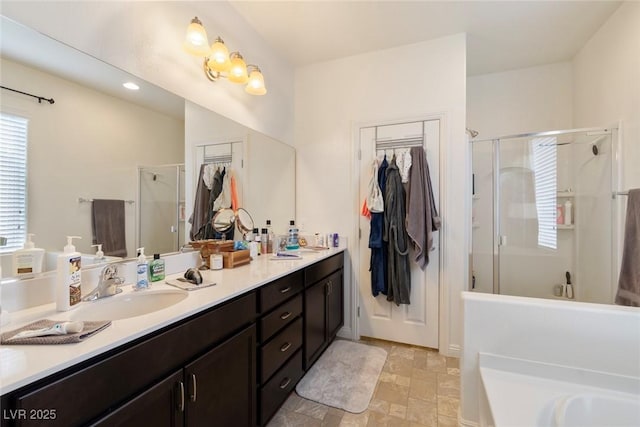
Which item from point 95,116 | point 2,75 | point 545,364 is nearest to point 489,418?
point 545,364

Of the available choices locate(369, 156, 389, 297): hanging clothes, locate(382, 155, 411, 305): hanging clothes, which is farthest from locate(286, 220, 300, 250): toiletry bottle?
locate(382, 155, 411, 305): hanging clothes

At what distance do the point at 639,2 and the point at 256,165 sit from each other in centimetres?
282

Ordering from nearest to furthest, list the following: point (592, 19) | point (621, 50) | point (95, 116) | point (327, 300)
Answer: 1. point (95, 116)
2. point (621, 50)
3. point (592, 19)
4. point (327, 300)

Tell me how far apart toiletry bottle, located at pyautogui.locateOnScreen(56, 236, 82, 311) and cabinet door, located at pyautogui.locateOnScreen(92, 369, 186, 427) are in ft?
1.51

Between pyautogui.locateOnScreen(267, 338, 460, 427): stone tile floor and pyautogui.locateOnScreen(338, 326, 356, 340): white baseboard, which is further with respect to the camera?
pyautogui.locateOnScreen(338, 326, 356, 340): white baseboard

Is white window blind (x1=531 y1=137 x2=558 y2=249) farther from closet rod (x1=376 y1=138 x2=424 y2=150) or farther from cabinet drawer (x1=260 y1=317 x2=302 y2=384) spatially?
cabinet drawer (x1=260 y1=317 x2=302 y2=384)

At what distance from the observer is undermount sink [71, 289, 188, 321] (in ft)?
3.35

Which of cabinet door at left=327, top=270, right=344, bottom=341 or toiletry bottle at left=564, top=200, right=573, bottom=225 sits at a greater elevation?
toiletry bottle at left=564, top=200, right=573, bottom=225

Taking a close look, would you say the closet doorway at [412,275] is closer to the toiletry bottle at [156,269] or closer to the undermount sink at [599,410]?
the undermount sink at [599,410]

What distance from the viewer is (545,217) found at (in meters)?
2.49

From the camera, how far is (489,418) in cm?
115

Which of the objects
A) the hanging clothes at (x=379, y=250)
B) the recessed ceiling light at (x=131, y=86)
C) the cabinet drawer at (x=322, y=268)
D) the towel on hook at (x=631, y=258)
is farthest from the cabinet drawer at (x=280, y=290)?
the towel on hook at (x=631, y=258)

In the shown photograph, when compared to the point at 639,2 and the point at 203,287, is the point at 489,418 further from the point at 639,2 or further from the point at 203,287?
the point at 639,2

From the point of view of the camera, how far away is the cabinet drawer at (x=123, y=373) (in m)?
0.63
